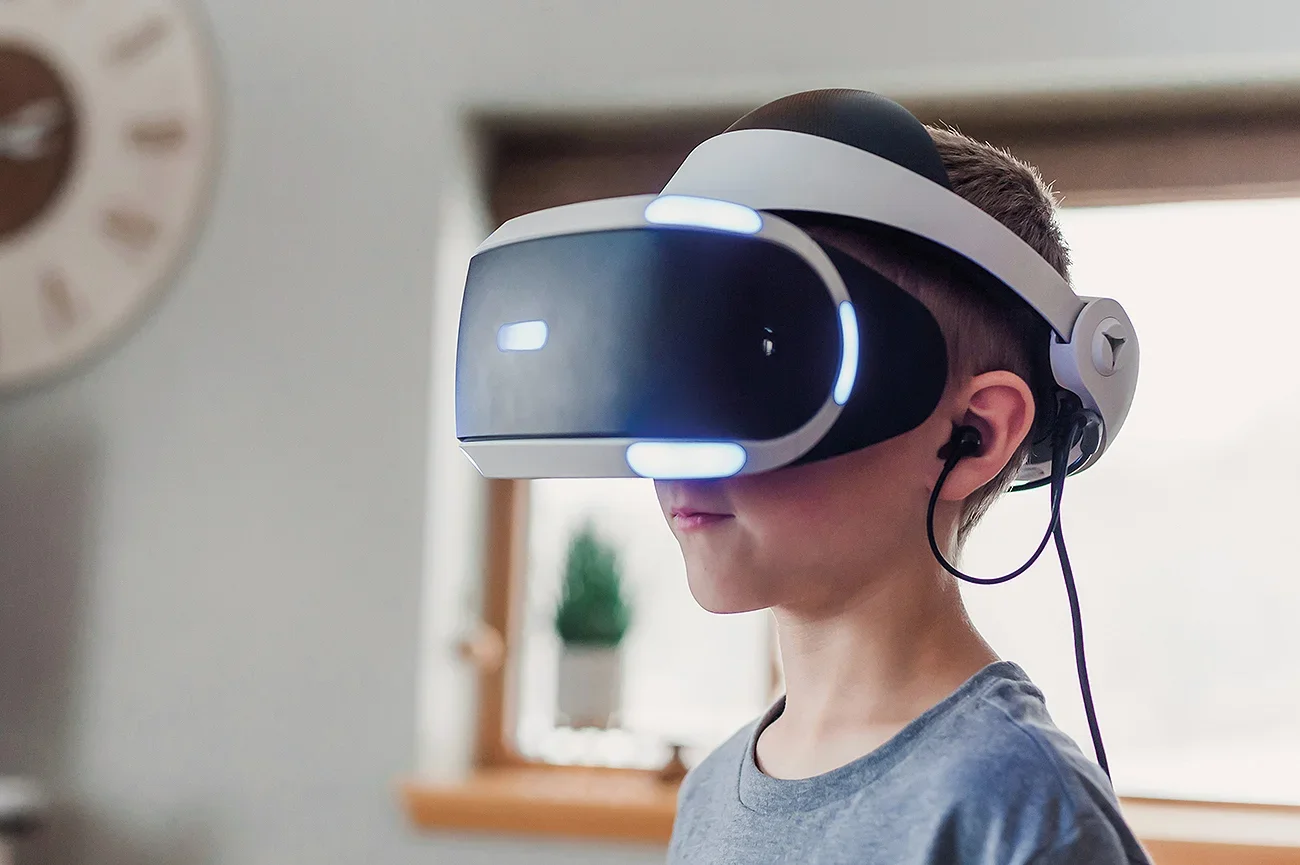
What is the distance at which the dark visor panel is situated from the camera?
57 centimetres

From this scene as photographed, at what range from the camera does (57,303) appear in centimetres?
192

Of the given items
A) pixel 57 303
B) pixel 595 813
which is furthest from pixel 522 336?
pixel 57 303

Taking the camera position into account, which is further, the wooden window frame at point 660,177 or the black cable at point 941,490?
the wooden window frame at point 660,177

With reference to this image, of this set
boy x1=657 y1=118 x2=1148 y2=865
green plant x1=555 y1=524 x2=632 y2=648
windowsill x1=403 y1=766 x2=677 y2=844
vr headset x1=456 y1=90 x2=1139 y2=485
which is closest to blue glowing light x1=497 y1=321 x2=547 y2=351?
vr headset x1=456 y1=90 x2=1139 y2=485

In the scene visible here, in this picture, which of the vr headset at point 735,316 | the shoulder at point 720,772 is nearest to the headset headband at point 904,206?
the vr headset at point 735,316

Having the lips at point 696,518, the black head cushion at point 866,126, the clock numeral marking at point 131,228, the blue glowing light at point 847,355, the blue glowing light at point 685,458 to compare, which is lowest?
the lips at point 696,518

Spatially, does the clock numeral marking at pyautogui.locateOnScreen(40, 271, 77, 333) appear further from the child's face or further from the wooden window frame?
the child's face

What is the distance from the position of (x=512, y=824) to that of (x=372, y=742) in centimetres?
25

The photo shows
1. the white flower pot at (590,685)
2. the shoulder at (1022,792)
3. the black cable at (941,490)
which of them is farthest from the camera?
the white flower pot at (590,685)

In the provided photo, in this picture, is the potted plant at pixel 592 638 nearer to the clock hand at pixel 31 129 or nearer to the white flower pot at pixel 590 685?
the white flower pot at pixel 590 685

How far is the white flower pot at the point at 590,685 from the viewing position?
187cm

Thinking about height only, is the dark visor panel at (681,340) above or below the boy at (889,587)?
above

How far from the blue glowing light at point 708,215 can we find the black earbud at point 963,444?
6.5 inches

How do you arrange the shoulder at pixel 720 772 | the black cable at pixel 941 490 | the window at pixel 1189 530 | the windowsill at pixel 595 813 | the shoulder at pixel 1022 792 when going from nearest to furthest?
the shoulder at pixel 1022 792 < the black cable at pixel 941 490 < the shoulder at pixel 720 772 < the windowsill at pixel 595 813 < the window at pixel 1189 530
